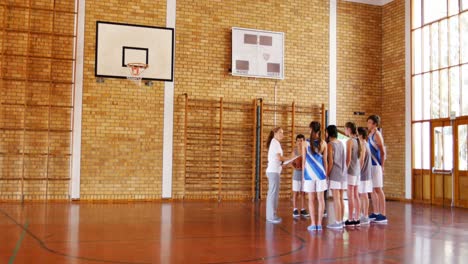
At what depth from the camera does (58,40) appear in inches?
477

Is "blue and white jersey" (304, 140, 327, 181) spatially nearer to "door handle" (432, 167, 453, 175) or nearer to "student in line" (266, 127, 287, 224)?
"student in line" (266, 127, 287, 224)

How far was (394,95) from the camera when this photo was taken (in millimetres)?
14461

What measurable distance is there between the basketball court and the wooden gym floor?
343 mm

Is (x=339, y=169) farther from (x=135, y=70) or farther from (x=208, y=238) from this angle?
(x=135, y=70)

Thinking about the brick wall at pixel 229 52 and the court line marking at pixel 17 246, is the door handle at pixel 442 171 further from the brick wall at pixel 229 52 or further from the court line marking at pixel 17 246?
the court line marking at pixel 17 246

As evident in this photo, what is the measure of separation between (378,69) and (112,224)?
10189 millimetres

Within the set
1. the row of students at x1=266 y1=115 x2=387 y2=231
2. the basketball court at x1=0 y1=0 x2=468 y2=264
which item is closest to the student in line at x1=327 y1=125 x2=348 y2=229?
the row of students at x1=266 y1=115 x2=387 y2=231

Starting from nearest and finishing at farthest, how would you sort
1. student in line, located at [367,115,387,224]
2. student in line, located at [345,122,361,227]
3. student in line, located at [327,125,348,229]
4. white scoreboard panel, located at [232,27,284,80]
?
student in line, located at [327,125,348,229] < student in line, located at [345,122,361,227] < student in line, located at [367,115,387,224] < white scoreboard panel, located at [232,27,284,80]


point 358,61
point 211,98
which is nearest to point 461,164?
point 358,61

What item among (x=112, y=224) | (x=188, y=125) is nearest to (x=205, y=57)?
(x=188, y=125)

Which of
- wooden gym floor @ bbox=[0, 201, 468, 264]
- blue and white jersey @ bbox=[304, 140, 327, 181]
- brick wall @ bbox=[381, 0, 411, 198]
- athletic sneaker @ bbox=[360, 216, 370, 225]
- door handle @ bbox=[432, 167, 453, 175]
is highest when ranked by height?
brick wall @ bbox=[381, 0, 411, 198]

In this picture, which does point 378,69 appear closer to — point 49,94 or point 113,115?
point 113,115

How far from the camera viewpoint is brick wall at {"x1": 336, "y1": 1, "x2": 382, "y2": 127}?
14586 mm

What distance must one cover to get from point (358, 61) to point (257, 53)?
336cm
